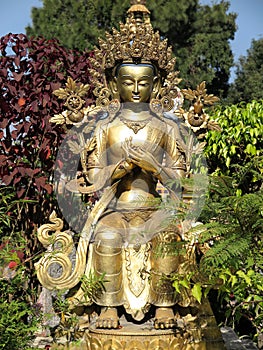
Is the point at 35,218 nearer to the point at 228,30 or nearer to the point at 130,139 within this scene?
the point at 130,139

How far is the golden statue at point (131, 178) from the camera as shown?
351 cm

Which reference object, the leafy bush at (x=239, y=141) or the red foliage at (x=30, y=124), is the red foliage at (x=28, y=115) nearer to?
the red foliage at (x=30, y=124)

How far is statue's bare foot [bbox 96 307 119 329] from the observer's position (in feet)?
11.3

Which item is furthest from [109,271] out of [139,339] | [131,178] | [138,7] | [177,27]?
[177,27]

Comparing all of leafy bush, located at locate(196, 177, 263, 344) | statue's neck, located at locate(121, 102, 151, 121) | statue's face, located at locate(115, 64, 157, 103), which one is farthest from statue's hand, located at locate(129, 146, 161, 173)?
leafy bush, located at locate(196, 177, 263, 344)

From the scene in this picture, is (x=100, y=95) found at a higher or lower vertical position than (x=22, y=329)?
higher

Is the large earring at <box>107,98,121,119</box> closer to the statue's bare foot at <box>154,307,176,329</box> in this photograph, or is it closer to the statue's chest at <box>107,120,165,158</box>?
the statue's chest at <box>107,120,165,158</box>

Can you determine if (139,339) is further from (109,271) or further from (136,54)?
(136,54)

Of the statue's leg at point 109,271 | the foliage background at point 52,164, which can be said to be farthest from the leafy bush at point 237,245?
the statue's leg at point 109,271

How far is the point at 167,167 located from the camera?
3.76 metres

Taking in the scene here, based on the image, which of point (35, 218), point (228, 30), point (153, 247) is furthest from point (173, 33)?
point (153, 247)

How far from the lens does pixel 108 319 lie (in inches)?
136

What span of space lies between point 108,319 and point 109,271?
0.29 m

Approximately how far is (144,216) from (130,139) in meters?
0.52
